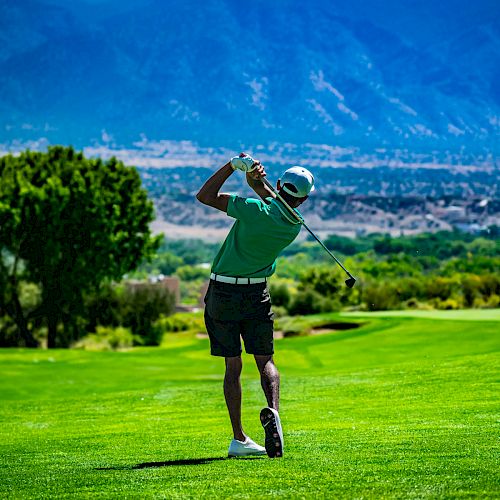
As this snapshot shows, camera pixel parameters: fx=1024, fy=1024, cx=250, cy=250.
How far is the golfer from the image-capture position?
729 cm

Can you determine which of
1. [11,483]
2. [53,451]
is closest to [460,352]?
[53,451]

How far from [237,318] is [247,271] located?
365 mm

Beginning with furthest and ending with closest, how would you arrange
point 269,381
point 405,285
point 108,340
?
point 108,340 < point 405,285 < point 269,381

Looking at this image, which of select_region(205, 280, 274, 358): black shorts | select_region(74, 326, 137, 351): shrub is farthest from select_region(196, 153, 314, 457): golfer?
select_region(74, 326, 137, 351): shrub

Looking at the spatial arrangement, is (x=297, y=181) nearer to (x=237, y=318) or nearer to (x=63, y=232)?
(x=237, y=318)

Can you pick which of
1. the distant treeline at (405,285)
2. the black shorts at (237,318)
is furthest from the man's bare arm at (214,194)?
the distant treeline at (405,285)

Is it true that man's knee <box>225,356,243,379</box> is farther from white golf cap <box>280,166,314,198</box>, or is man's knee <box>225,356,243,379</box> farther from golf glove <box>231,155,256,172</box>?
golf glove <box>231,155,256,172</box>

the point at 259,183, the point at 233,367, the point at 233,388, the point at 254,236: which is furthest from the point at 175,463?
the point at 259,183

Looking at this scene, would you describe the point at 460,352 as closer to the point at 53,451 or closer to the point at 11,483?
the point at 53,451

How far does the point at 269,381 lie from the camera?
24.7 ft

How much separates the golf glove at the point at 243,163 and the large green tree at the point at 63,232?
31908mm

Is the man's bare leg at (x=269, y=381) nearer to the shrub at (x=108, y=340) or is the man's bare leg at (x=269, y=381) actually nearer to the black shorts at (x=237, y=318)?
the black shorts at (x=237, y=318)

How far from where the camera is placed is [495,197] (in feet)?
423

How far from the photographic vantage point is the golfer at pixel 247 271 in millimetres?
7293
